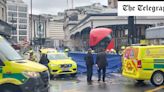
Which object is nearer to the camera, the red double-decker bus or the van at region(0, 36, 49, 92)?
the van at region(0, 36, 49, 92)

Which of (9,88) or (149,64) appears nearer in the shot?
(9,88)

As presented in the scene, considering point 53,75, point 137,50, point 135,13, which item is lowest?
point 53,75

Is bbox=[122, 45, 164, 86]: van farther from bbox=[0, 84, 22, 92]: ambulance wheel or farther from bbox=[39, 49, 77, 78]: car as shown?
bbox=[0, 84, 22, 92]: ambulance wheel

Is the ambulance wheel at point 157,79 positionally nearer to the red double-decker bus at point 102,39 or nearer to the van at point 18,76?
the van at point 18,76

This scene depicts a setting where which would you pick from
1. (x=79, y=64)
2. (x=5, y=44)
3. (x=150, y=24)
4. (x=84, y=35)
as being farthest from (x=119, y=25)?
(x=5, y=44)

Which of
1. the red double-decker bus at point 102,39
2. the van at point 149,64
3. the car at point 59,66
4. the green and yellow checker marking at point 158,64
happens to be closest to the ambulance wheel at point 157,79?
the van at point 149,64

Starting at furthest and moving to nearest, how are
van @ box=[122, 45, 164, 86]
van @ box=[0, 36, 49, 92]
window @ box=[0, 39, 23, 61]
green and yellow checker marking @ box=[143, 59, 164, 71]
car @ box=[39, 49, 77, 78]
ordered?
car @ box=[39, 49, 77, 78] < green and yellow checker marking @ box=[143, 59, 164, 71] < van @ box=[122, 45, 164, 86] < window @ box=[0, 39, 23, 61] < van @ box=[0, 36, 49, 92]

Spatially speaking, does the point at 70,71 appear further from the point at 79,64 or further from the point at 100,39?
the point at 100,39

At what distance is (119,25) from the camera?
7406 centimetres

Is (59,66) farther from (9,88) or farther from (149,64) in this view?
(9,88)

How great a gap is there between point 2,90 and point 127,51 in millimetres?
10024

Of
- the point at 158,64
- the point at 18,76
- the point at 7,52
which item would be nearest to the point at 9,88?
the point at 18,76

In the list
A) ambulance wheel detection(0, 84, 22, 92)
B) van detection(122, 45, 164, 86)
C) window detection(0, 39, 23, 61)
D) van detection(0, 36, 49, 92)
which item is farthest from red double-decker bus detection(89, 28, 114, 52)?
ambulance wheel detection(0, 84, 22, 92)

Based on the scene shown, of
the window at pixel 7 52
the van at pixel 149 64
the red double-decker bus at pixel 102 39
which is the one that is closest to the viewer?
the window at pixel 7 52
